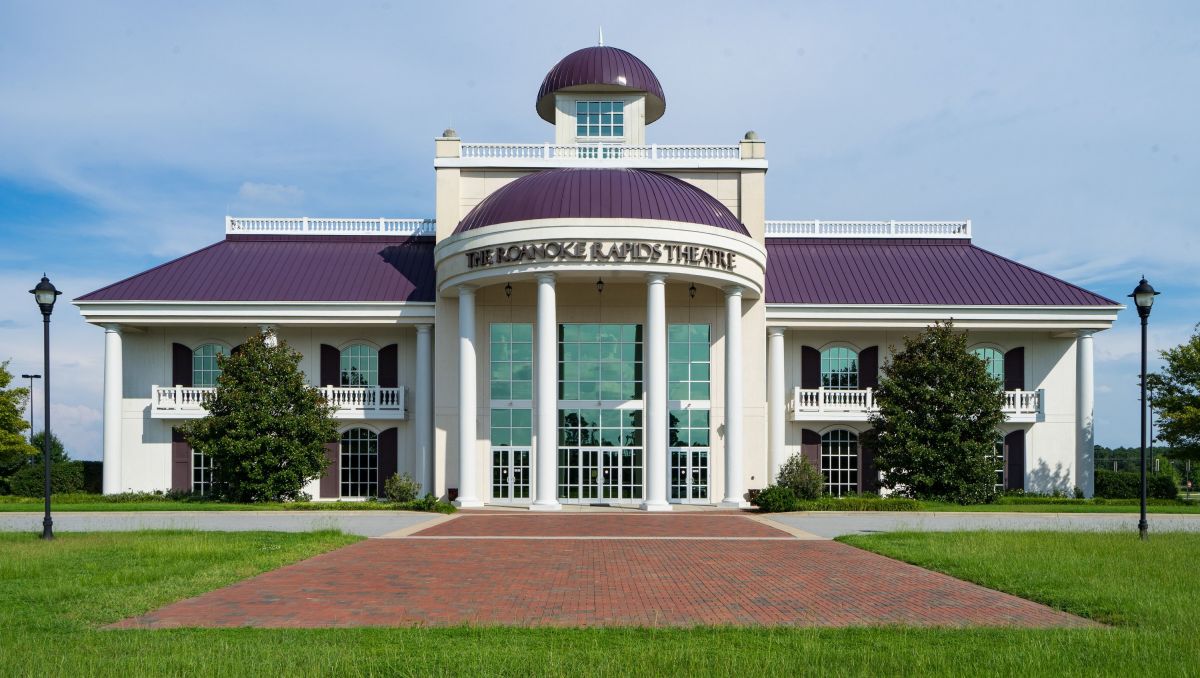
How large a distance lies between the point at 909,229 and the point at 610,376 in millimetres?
18139

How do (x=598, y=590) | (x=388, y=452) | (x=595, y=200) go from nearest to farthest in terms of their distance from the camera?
(x=598, y=590), (x=595, y=200), (x=388, y=452)

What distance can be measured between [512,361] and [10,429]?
22.9m

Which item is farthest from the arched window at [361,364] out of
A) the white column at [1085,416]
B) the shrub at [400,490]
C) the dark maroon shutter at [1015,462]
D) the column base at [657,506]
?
the white column at [1085,416]

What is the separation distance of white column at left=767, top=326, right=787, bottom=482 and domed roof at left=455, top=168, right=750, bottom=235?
228 inches

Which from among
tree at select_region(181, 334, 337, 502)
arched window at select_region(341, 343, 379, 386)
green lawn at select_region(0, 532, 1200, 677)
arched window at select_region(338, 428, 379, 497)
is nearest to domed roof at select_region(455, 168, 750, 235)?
arched window at select_region(341, 343, 379, 386)

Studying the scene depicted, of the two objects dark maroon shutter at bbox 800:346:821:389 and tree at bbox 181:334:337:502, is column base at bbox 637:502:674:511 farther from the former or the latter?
tree at bbox 181:334:337:502

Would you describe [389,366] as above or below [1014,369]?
above

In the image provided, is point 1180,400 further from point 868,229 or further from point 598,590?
point 598,590

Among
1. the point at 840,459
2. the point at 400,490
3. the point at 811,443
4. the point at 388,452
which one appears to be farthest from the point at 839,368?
the point at 388,452

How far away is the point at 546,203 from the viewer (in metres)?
35.0

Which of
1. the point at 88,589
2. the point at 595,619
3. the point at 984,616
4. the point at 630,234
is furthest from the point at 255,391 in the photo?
the point at 984,616

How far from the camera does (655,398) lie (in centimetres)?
3384

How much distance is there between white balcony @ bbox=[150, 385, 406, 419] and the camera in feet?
131

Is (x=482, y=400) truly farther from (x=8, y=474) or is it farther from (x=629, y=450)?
(x=8, y=474)
